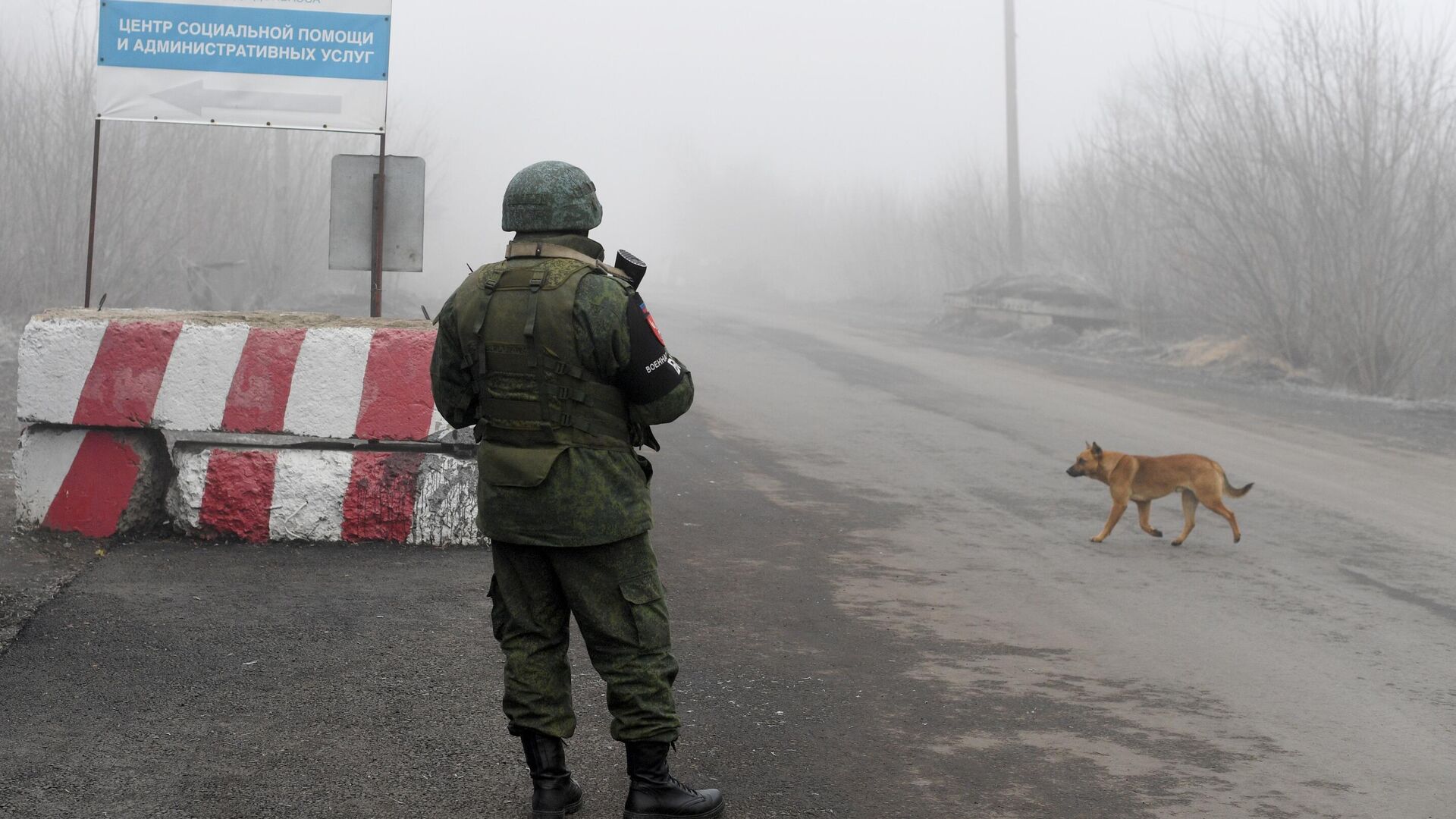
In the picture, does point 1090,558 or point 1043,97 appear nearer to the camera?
point 1090,558

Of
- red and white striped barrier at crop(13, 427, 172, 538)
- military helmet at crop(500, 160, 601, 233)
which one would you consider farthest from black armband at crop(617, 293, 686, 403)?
red and white striped barrier at crop(13, 427, 172, 538)

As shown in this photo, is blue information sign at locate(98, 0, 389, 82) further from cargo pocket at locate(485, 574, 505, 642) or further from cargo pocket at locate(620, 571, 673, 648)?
cargo pocket at locate(620, 571, 673, 648)

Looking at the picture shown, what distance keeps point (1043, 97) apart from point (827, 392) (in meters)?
75.3

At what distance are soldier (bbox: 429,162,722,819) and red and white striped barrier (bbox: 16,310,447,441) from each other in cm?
287

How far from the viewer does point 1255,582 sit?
6.45 metres

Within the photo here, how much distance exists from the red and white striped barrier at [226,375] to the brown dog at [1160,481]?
11.8ft

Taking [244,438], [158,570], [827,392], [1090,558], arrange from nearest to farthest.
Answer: [158,570] < [1090,558] < [244,438] < [827,392]

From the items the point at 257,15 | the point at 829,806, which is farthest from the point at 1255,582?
the point at 257,15

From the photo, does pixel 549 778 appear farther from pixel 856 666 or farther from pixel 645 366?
pixel 856 666

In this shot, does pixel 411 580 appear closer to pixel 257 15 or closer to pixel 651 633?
pixel 651 633

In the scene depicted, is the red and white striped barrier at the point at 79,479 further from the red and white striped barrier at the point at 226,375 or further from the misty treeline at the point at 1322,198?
the misty treeline at the point at 1322,198

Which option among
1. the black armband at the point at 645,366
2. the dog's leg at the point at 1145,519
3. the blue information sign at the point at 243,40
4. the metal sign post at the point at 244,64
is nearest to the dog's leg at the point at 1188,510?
the dog's leg at the point at 1145,519

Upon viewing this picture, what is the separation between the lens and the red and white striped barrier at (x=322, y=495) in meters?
6.13

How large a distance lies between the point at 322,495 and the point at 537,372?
315 centimetres
